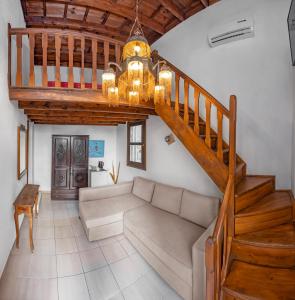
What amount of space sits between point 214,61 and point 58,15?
2.98 m

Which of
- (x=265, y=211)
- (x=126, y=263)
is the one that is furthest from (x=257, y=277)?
(x=126, y=263)

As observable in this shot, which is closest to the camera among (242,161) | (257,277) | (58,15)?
(257,277)

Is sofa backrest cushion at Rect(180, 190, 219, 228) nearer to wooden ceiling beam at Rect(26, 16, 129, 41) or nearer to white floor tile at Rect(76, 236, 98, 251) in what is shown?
white floor tile at Rect(76, 236, 98, 251)

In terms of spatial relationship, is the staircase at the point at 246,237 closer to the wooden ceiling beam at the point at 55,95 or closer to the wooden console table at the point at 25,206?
the wooden ceiling beam at the point at 55,95

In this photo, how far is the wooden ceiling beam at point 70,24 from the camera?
3.64 metres

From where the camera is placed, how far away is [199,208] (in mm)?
2758

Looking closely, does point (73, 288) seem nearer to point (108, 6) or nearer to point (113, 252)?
point (113, 252)

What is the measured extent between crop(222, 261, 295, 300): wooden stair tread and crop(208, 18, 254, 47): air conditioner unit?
303cm

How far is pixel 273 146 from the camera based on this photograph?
107 inches

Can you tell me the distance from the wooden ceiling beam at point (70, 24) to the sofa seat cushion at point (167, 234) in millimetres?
3653

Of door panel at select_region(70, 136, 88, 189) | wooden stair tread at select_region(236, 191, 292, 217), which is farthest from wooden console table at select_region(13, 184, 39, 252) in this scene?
wooden stair tread at select_region(236, 191, 292, 217)

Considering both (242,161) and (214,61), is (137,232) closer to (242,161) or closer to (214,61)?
(242,161)

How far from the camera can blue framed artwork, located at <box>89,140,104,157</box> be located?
613 centimetres

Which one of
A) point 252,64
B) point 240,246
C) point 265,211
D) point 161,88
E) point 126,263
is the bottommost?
point 126,263
